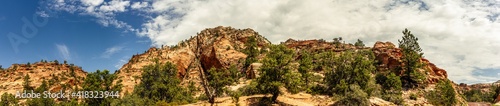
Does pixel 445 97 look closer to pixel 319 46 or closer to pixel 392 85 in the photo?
pixel 392 85

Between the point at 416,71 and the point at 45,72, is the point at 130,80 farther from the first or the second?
the point at 416,71

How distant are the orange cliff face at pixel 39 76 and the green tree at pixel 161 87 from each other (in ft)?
122

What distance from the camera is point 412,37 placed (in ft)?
266

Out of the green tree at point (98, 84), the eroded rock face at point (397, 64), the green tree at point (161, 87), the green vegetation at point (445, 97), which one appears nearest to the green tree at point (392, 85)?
the green vegetation at point (445, 97)

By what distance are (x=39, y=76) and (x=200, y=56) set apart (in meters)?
63.1

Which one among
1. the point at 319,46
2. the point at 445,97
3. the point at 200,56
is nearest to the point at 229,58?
the point at 200,56

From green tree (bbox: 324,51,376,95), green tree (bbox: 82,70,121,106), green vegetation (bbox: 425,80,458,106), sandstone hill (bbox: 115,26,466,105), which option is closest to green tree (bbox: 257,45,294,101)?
green tree (bbox: 324,51,376,95)

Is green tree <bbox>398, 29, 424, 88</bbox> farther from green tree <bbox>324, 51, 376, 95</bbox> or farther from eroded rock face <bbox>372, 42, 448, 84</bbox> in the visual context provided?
green tree <bbox>324, 51, 376, 95</bbox>

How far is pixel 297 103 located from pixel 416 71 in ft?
149

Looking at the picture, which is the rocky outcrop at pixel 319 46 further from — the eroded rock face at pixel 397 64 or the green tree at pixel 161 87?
the green tree at pixel 161 87

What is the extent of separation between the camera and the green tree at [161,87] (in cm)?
7038

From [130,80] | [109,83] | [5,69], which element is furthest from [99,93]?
[5,69]

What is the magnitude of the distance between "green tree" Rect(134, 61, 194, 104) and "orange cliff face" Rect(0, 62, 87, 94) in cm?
3725

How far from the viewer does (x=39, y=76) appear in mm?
121875
